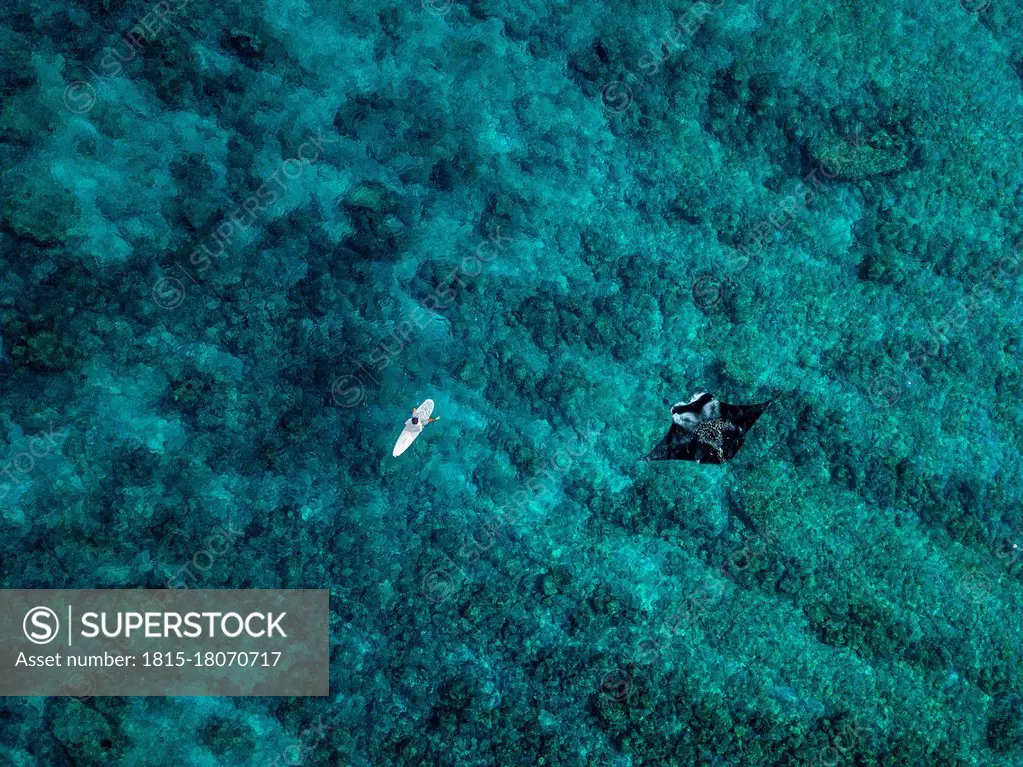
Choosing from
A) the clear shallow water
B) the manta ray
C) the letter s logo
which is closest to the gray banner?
the letter s logo

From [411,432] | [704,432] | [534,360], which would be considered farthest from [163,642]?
[704,432]

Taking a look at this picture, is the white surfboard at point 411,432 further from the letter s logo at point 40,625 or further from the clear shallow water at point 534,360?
the letter s logo at point 40,625

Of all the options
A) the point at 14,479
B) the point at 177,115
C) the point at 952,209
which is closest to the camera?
the point at 14,479

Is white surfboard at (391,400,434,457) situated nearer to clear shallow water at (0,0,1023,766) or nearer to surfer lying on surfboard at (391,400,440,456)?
surfer lying on surfboard at (391,400,440,456)

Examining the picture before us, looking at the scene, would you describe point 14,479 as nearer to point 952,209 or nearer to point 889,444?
point 889,444

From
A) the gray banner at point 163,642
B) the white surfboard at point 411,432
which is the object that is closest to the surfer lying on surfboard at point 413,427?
the white surfboard at point 411,432

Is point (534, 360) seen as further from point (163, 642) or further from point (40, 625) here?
point (40, 625)

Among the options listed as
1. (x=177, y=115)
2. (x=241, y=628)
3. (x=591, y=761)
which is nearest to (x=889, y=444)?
(x=591, y=761)
